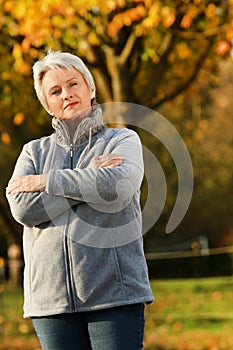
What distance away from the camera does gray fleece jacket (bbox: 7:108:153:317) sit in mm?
3273

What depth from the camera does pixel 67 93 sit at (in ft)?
11.3

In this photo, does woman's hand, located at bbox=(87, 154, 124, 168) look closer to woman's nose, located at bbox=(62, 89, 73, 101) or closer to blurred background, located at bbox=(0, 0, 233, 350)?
woman's nose, located at bbox=(62, 89, 73, 101)

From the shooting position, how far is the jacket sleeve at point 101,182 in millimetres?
3301

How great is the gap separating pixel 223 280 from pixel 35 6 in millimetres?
11770

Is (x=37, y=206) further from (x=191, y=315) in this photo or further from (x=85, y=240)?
(x=191, y=315)

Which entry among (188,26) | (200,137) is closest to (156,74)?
(188,26)

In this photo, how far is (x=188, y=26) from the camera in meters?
9.41

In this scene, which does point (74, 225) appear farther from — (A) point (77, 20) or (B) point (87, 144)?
(A) point (77, 20)

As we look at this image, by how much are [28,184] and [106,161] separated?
12.0 inches

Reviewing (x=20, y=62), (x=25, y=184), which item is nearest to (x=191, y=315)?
(x=20, y=62)

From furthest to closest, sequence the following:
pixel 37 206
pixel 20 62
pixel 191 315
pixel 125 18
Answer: pixel 191 315 → pixel 20 62 → pixel 125 18 → pixel 37 206

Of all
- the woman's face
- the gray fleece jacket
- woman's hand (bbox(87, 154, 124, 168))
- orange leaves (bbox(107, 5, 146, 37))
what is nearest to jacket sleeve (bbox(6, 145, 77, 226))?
the gray fleece jacket

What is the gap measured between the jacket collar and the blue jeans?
0.64 meters

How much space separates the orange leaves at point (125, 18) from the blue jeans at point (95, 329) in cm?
598
